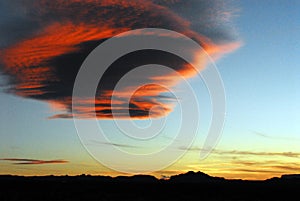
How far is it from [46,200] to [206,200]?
21.9 meters

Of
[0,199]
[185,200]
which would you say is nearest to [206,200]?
[185,200]

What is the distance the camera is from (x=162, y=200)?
187 feet

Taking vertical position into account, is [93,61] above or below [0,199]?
above

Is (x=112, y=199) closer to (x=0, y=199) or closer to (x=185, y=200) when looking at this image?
(x=185, y=200)

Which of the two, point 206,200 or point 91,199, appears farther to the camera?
point 206,200

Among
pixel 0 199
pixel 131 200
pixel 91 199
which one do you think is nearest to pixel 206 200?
pixel 131 200

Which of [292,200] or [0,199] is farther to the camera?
[292,200]

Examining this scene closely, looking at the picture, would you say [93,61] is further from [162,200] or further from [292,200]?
[292,200]

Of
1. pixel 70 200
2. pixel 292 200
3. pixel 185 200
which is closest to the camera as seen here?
pixel 70 200

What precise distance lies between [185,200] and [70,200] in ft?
50.1

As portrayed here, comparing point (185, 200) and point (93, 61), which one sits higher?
point (93, 61)

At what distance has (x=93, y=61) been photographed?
5781 cm

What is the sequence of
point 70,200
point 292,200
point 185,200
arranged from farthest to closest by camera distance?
point 292,200
point 185,200
point 70,200

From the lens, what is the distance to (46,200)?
53812 millimetres
